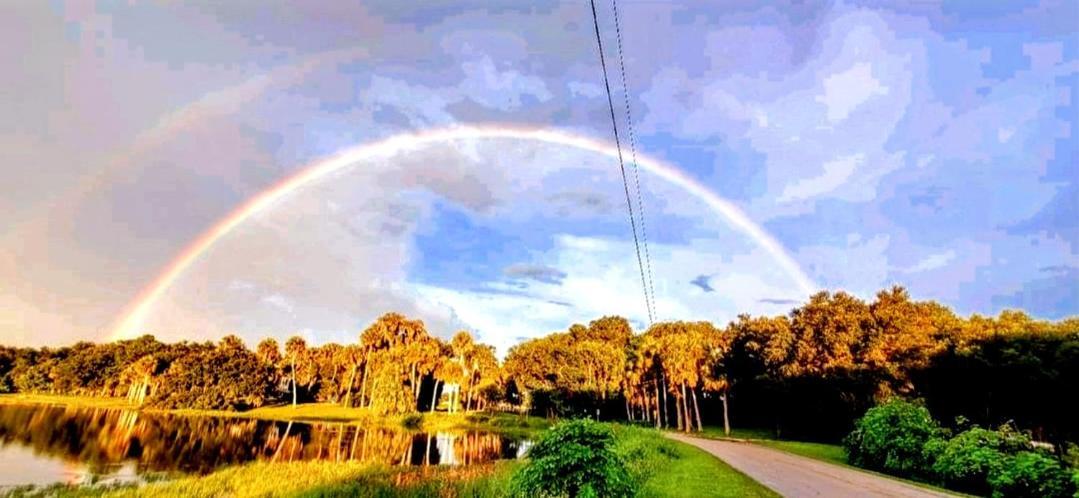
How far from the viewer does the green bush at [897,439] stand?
23.7 m

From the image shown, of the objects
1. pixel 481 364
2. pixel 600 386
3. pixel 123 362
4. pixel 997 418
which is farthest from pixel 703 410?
pixel 123 362

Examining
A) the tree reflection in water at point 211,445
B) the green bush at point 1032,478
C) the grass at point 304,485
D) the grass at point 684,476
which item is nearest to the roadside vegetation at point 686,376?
the green bush at point 1032,478

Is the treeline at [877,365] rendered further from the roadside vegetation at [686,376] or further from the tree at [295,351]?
the tree at [295,351]

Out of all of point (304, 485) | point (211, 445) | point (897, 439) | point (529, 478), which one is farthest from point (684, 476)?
point (211, 445)

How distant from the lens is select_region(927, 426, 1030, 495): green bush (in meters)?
18.9

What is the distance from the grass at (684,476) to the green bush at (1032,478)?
7470mm

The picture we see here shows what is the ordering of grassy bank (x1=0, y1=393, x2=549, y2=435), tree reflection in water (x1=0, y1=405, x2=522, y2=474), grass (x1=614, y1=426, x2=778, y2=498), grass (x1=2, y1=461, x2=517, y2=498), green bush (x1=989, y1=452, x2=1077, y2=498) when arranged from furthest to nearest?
1. grassy bank (x1=0, y1=393, x2=549, y2=435)
2. tree reflection in water (x1=0, y1=405, x2=522, y2=474)
3. grass (x1=2, y1=461, x2=517, y2=498)
4. grass (x1=614, y1=426, x2=778, y2=498)
5. green bush (x1=989, y1=452, x2=1077, y2=498)

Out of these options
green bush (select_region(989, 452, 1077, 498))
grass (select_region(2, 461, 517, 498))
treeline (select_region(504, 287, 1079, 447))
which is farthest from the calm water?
treeline (select_region(504, 287, 1079, 447))

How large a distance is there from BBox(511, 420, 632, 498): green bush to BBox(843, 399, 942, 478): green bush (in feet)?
60.6

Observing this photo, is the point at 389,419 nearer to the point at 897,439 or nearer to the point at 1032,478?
the point at 897,439

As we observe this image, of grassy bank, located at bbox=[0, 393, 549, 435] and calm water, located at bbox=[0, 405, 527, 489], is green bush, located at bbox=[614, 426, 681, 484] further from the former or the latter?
grassy bank, located at bbox=[0, 393, 549, 435]

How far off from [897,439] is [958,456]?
4.52 meters

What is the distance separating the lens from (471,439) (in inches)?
2126

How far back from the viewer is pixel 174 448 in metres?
35.5
